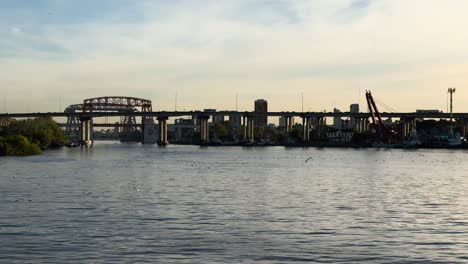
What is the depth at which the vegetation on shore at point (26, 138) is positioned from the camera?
128m

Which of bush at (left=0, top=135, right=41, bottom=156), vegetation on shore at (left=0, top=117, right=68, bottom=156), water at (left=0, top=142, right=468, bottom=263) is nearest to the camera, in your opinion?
water at (left=0, top=142, right=468, bottom=263)

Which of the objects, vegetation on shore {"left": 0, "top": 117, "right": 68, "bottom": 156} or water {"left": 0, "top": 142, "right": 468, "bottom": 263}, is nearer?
water {"left": 0, "top": 142, "right": 468, "bottom": 263}

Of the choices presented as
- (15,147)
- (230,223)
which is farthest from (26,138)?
(230,223)

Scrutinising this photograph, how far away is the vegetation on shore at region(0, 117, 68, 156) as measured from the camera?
419 feet

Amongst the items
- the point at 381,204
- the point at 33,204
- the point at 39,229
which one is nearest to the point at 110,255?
the point at 39,229

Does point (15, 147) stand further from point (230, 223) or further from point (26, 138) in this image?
point (230, 223)

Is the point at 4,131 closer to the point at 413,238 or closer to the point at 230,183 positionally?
the point at 230,183

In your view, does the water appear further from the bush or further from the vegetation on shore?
the vegetation on shore

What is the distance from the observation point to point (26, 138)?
146 metres

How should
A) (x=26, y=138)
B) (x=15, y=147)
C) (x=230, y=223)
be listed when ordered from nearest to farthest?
(x=230, y=223) → (x=15, y=147) → (x=26, y=138)

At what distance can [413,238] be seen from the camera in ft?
96.3

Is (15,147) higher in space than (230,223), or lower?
higher

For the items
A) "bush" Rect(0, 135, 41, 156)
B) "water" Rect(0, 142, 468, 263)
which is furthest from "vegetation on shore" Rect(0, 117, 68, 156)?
"water" Rect(0, 142, 468, 263)

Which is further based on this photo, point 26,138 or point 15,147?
point 26,138
